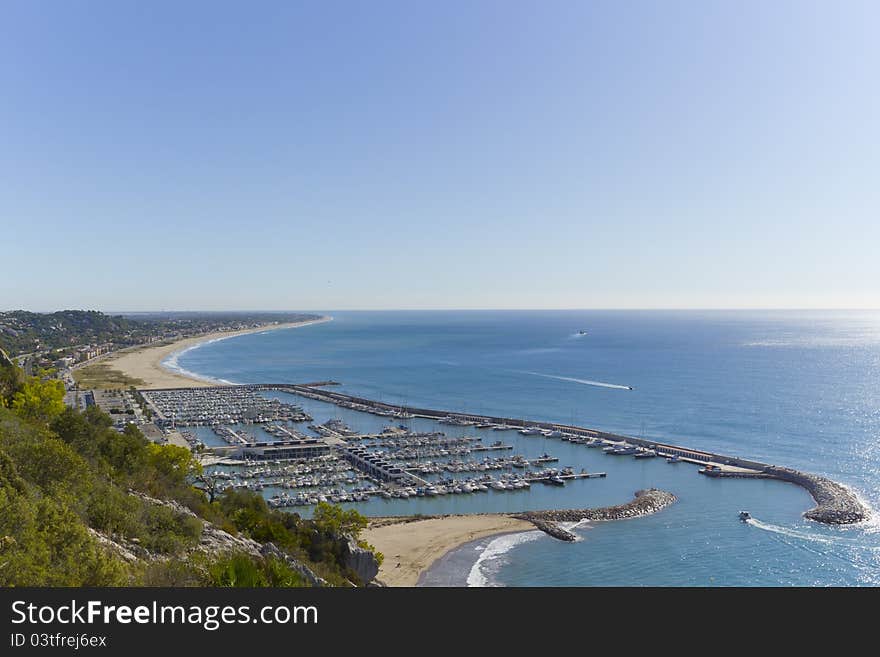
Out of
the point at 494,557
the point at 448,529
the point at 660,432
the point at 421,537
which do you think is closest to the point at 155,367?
the point at 660,432

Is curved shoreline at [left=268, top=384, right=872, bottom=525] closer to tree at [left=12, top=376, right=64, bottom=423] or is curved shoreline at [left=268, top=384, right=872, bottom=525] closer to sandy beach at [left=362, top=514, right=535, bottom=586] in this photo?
sandy beach at [left=362, top=514, right=535, bottom=586]

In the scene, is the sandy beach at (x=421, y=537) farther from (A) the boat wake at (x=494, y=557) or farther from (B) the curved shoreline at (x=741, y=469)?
(B) the curved shoreline at (x=741, y=469)

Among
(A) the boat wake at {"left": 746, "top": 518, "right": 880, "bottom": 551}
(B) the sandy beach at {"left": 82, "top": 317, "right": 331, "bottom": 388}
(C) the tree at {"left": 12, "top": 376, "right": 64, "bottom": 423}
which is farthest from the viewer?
(B) the sandy beach at {"left": 82, "top": 317, "right": 331, "bottom": 388}

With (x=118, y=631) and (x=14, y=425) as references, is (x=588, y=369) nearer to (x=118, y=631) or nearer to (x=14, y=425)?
(x=14, y=425)

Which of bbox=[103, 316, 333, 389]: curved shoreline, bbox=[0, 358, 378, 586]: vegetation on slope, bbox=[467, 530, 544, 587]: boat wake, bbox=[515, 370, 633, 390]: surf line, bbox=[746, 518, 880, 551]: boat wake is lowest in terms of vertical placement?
bbox=[746, 518, 880, 551]: boat wake

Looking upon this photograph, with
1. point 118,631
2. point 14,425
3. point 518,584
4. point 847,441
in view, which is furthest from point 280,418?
point 118,631

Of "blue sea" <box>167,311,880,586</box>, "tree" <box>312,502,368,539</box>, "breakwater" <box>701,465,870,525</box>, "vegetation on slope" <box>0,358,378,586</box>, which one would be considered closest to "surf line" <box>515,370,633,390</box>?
"blue sea" <box>167,311,880,586</box>
